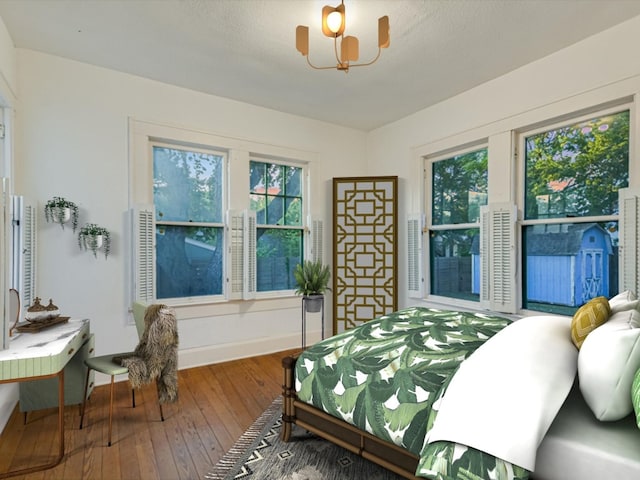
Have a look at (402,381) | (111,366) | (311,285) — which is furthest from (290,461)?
(311,285)

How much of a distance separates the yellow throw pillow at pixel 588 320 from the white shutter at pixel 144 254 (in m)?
3.43

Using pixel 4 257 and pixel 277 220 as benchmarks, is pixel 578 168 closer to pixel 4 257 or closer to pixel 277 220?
pixel 277 220

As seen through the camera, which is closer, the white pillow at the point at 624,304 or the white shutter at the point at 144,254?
the white pillow at the point at 624,304

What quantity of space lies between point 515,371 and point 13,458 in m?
2.82

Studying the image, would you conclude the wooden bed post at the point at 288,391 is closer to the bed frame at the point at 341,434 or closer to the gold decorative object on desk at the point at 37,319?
the bed frame at the point at 341,434

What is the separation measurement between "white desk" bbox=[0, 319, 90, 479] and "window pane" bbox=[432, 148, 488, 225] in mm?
3832

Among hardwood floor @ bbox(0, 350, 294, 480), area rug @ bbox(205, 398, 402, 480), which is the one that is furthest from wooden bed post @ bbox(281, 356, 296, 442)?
hardwood floor @ bbox(0, 350, 294, 480)

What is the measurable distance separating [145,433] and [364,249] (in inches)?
125

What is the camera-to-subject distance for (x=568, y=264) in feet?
10.3

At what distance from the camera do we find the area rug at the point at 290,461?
197cm

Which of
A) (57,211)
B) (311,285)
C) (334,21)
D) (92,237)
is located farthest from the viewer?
(311,285)

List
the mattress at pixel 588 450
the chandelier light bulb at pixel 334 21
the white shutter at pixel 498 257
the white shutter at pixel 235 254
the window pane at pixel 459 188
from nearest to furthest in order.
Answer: the mattress at pixel 588 450 → the chandelier light bulb at pixel 334 21 → the white shutter at pixel 498 257 → the window pane at pixel 459 188 → the white shutter at pixel 235 254

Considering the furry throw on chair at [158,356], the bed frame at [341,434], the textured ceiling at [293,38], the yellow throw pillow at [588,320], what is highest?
the textured ceiling at [293,38]

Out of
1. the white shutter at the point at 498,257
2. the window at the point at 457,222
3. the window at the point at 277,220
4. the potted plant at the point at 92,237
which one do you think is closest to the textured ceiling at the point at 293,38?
the window at the point at 457,222
